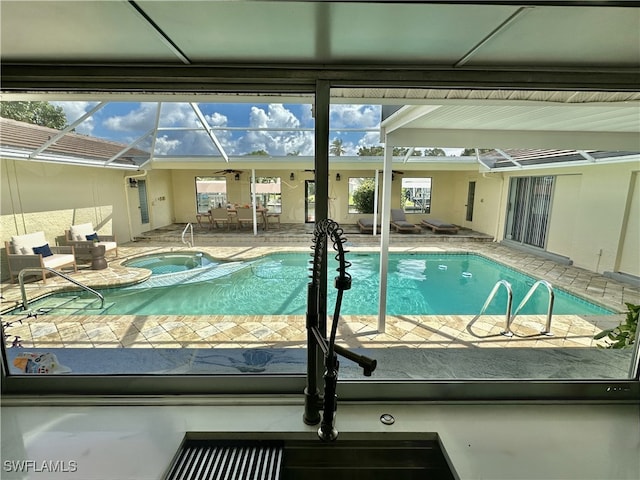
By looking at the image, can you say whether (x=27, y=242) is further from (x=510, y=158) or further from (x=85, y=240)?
(x=510, y=158)

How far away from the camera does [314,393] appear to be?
1.12m

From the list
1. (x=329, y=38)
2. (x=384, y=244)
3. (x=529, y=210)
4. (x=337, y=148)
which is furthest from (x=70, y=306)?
(x=529, y=210)

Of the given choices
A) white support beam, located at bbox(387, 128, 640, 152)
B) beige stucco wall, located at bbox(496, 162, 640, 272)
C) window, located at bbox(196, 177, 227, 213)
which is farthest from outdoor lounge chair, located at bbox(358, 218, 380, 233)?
white support beam, located at bbox(387, 128, 640, 152)

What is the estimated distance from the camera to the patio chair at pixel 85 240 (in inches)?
228

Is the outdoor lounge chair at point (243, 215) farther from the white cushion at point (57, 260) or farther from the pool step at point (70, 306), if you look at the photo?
the pool step at point (70, 306)

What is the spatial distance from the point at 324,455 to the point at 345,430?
145 mm

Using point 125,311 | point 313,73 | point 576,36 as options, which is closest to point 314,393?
point 313,73

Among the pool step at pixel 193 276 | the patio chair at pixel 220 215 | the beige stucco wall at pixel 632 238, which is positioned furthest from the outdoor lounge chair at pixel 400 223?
the patio chair at pixel 220 215

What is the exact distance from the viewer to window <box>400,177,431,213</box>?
36.8 ft

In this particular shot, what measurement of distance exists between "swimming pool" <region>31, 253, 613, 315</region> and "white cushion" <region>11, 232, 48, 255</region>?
4.00ft

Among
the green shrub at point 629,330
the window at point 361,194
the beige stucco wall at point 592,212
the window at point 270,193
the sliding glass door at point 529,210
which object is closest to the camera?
the green shrub at point 629,330

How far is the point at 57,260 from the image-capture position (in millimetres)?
5062

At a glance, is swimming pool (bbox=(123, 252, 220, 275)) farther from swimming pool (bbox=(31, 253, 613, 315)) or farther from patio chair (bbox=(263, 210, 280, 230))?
patio chair (bbox=(263, 210, 280, 230))

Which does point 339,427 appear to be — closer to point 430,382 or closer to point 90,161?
point 430,382
